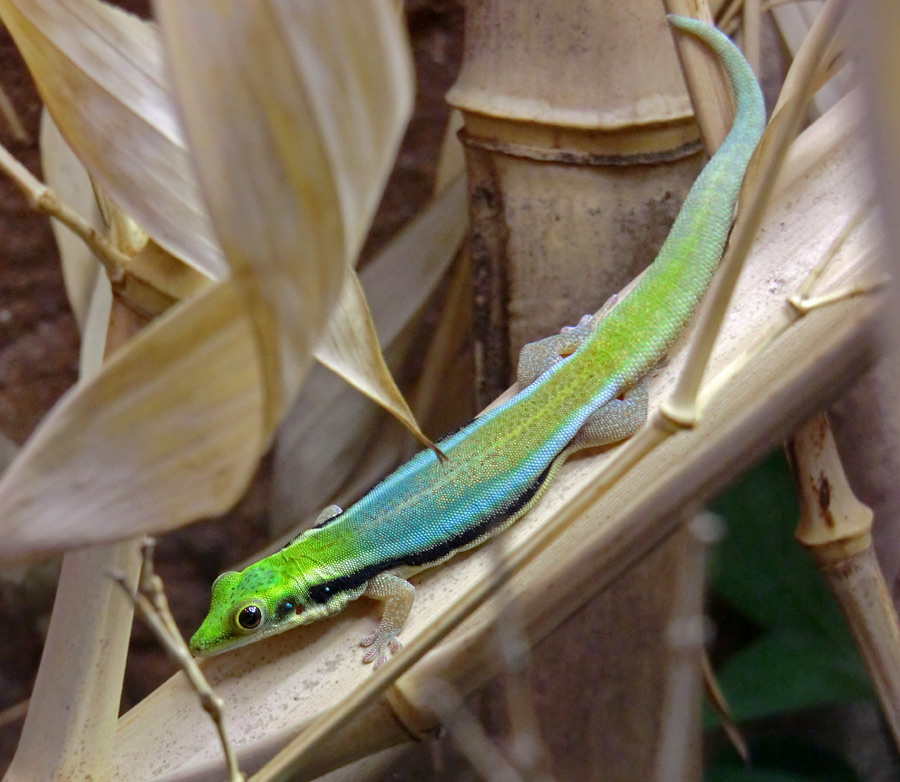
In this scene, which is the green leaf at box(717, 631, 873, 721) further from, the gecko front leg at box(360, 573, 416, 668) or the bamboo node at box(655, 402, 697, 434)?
the bamboo node at box(655, 402, 697, 434)

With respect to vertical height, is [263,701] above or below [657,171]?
below

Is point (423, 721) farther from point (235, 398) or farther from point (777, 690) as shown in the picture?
point (777, 690)

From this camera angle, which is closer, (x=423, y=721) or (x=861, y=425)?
(x=423, y=721)

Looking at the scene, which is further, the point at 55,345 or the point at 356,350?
the point at 55,345

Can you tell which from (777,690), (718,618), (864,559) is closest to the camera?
(864,559)

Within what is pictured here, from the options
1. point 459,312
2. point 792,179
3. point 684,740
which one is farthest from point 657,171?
point 684,740

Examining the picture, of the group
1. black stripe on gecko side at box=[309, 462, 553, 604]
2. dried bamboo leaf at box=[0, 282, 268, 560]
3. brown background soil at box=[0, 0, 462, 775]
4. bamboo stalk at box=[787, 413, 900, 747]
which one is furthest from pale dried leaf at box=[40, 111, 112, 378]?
bamboo stalk at box=[787, 413, 900, 747]

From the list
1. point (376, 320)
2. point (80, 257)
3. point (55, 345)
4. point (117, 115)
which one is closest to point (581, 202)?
point (376, 320)

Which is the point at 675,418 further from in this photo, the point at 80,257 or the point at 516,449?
the point at 80,257
